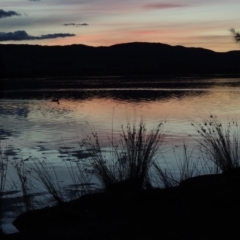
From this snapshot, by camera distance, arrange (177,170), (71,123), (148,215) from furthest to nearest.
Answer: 1. (71,123)
2. (177,170)
3. (148,215)

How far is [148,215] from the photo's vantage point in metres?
7.23

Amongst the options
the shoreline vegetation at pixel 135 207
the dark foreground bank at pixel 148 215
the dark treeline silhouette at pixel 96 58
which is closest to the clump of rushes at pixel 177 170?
the shoreline vegetation at pixel 135 207

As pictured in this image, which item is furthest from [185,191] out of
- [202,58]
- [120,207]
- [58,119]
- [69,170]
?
[202,58]

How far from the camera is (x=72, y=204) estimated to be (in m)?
8.15

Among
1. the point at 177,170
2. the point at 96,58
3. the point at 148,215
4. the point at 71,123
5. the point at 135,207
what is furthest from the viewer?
the point at 96,58

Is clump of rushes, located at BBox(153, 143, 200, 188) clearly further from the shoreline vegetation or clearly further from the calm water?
the calm water

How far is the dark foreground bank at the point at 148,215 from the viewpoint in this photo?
641 cm

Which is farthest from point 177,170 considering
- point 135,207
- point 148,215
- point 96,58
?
point 96,58

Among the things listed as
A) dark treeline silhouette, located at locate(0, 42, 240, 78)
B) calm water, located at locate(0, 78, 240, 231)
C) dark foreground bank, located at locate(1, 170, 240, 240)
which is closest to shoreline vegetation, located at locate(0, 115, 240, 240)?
dark foreground bank, located at locate(1, 170, 240, 240)

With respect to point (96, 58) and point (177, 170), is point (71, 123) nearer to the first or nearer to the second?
point (177, 170)

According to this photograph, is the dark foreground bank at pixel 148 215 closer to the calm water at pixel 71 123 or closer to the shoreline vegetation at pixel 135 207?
the shoreline vegetation at pixel 135 207

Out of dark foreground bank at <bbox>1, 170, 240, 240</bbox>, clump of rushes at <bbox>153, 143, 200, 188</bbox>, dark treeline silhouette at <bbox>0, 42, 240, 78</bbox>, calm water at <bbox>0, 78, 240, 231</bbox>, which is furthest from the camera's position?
dark treeline silhouette at <bbox>0, 42, 240, 78</bbox>

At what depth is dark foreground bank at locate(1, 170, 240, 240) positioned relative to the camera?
21.0 ft

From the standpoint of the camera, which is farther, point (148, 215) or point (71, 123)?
point (71, 123)
